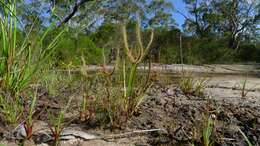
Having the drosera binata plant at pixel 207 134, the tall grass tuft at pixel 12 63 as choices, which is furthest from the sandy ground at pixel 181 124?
the tall grass tuft at pixel 12 63

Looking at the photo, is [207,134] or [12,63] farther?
[12,63]

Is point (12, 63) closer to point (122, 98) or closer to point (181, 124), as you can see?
point (122, 98)

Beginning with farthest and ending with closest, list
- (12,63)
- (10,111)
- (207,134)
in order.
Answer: (12,63)
(10,111)
(207,134)

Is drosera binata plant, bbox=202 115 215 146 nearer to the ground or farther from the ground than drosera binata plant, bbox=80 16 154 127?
nearer to the ground

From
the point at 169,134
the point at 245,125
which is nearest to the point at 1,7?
the point at 169,134

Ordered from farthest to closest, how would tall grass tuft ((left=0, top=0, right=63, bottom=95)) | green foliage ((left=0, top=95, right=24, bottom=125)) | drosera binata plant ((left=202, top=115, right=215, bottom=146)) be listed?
tall grass tuft ((left=0, top=0, right=63, bottom=95))
green foliage ((left=0, top=95, right=24, bottom=125))
drosera binata plant ((left=202, top=115, right=215, bottom=146))

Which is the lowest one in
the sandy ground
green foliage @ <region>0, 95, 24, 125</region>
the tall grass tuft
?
the sandy ground

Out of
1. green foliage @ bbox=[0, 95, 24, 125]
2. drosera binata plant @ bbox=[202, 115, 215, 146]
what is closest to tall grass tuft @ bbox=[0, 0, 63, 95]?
green foliage @ bbox=[0, 95, 24, 125]

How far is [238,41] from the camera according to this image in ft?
105

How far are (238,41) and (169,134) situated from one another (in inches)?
1250

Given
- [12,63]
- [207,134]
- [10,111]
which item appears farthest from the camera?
[12,63]

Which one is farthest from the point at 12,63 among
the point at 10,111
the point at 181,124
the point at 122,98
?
the point at 181,124

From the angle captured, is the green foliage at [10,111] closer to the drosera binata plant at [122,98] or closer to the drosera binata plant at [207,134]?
the drosera binata plant at [122,98]

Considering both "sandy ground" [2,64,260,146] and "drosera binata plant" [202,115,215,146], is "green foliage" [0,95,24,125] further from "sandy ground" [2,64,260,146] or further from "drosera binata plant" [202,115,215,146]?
"drosera binata plant" [202,115,215,146]
